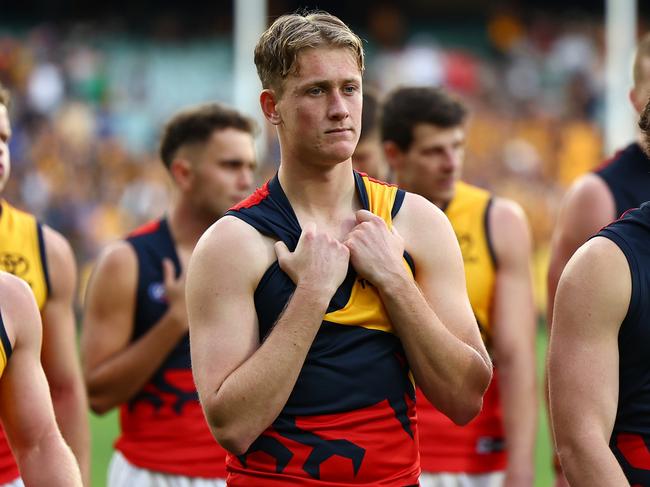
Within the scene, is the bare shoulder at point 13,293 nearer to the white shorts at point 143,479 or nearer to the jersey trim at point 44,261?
the jersey trim at point 44,261

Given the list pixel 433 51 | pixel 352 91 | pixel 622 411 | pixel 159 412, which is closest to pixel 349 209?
pixel 352 91

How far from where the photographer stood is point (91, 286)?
221 inches

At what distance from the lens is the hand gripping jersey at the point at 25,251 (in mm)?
4891

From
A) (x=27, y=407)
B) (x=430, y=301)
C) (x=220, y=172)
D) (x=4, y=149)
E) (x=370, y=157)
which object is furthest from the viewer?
(x=370, y=157)

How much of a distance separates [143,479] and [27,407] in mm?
2050

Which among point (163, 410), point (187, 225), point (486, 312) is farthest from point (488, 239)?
point (163, 410)

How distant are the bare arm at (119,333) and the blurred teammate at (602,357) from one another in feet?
7.86

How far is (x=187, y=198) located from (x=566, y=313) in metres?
2.88

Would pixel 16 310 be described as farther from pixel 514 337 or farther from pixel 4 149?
pixel 514 337

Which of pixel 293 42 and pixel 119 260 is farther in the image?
pixel 119 260

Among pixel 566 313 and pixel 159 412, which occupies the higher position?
pixel 566 313

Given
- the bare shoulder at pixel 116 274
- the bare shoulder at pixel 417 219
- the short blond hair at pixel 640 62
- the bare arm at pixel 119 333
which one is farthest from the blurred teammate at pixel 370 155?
the bare shoulder at pixel 417 219

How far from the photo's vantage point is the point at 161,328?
209 inches

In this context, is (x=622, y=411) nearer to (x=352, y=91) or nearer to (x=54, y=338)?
(x=352, y=91)
